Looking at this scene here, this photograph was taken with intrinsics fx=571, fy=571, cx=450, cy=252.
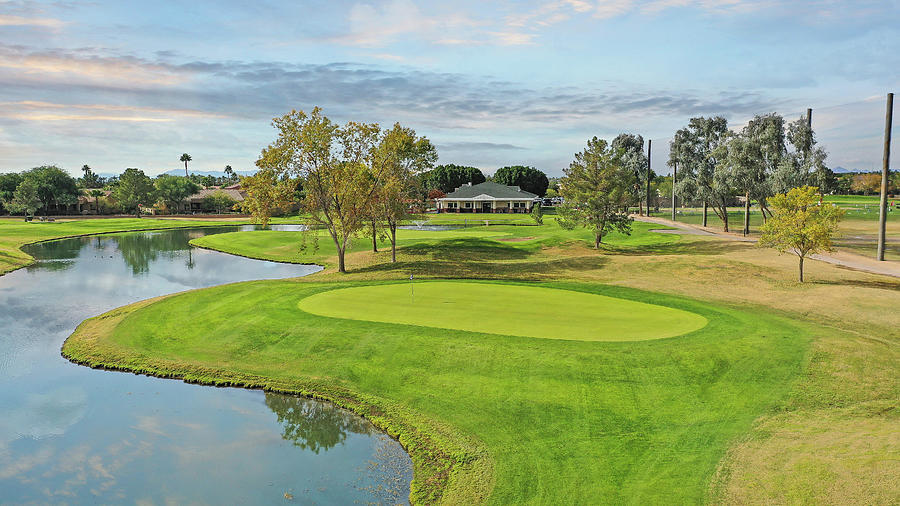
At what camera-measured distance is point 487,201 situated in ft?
441

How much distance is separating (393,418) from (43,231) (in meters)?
82.5

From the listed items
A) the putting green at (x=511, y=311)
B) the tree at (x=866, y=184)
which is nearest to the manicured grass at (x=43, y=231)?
the putting green at (x=511, y=311)

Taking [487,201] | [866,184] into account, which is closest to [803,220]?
[487,201]

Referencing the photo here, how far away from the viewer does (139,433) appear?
598 inches

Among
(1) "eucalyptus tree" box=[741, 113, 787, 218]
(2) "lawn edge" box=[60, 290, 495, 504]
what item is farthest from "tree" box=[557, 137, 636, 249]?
(2) "lawn edge" box=[60, 290, 495, 504]

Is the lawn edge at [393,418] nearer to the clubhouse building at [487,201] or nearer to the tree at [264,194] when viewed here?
the tree at [264,194]

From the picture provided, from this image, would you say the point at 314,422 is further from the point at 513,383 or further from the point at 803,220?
the point at 803,220

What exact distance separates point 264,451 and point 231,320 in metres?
11.0

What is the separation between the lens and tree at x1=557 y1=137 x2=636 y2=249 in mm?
51156

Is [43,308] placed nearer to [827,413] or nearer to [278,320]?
[278,320]

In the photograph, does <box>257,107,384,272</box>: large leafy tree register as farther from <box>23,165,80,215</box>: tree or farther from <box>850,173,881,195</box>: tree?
<box>850,173,881,195</box>: tree

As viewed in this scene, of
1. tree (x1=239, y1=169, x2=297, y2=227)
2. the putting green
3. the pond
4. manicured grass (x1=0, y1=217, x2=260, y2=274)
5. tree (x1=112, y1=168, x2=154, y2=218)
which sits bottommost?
the pond

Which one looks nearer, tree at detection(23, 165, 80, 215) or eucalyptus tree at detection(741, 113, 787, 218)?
eucalyptus tree at detection(741, 113, 787, 218)

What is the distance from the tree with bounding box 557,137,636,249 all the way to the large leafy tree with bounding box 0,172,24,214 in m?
119
